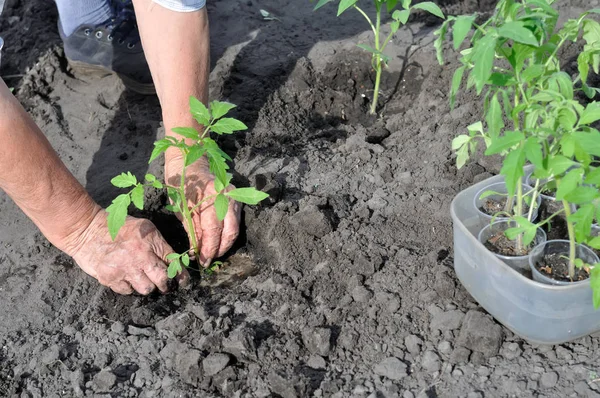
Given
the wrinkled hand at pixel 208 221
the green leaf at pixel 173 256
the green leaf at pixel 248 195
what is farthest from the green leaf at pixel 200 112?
the green leaf at pixel 173 256

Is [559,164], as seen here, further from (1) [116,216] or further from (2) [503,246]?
(1) [116,216]

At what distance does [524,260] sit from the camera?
2.41 metres

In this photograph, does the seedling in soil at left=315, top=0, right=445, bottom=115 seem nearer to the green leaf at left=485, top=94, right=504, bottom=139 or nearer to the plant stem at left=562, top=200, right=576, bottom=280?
the green leaf at left=485, top=94, right=504, bottom=139

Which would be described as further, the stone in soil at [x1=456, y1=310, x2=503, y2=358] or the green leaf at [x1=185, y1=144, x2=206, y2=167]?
the green leaf at [x1=185, y1=144, x2=206, y2=167]

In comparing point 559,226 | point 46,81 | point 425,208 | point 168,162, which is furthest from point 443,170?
point 46,81

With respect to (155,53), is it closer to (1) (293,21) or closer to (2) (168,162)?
(2) (168,162)

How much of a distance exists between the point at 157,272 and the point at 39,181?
0.58 metres

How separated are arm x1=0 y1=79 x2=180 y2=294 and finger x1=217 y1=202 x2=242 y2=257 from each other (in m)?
Result: 0.24

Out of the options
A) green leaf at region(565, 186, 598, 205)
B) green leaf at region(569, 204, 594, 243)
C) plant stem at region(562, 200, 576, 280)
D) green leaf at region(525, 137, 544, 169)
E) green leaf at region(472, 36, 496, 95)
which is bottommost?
plant stem at region(562, 200, 576, 280)

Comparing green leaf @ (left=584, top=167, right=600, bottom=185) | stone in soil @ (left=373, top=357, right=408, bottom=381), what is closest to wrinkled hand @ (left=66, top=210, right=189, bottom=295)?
stone in soil @ (left=373, top=357, right=408, bottom=381)

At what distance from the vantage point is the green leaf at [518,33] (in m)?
1.96

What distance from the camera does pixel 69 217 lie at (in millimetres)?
2945

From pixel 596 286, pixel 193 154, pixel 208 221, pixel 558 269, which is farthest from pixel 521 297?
pixel 208 221

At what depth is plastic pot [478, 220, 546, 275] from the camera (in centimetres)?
240
